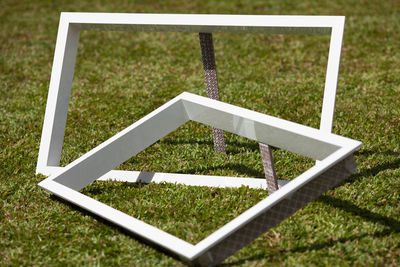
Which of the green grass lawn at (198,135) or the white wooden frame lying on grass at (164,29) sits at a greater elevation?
the white wooden frame lying on grass at (164,29)

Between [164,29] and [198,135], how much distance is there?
1171mm

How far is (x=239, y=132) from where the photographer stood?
2.91 m

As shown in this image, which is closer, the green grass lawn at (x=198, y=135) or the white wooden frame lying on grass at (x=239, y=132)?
the white wooden frame lying on grass at (x=239, y=132)

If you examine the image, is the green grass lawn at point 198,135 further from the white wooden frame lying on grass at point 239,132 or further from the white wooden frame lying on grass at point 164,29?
the white wooden frame lying on grass at point 239,132

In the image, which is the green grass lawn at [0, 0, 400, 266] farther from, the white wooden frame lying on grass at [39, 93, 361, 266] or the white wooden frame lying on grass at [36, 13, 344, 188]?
the white wooden frame lying on grass at [39, 93, 361, 266]

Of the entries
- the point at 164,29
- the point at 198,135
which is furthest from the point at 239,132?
the point at 198,135

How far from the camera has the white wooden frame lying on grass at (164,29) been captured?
2816mm

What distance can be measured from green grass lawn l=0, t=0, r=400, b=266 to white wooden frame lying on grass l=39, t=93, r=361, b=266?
270 mm

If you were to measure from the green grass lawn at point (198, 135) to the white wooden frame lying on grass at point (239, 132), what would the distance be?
270 mm

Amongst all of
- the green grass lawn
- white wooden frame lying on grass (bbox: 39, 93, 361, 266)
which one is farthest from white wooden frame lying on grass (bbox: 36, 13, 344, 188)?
white wooden frame lying on grass (bbox: 39, 93, 361, 266)

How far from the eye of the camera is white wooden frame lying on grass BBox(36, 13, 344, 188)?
2.82 metres

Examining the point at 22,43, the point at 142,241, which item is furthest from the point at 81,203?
the point at 22,43

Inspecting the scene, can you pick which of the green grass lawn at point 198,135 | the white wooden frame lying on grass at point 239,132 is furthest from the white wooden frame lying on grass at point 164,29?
the white wooden frame lying on grass at point 239,132

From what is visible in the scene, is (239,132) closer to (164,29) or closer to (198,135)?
(164,29)
